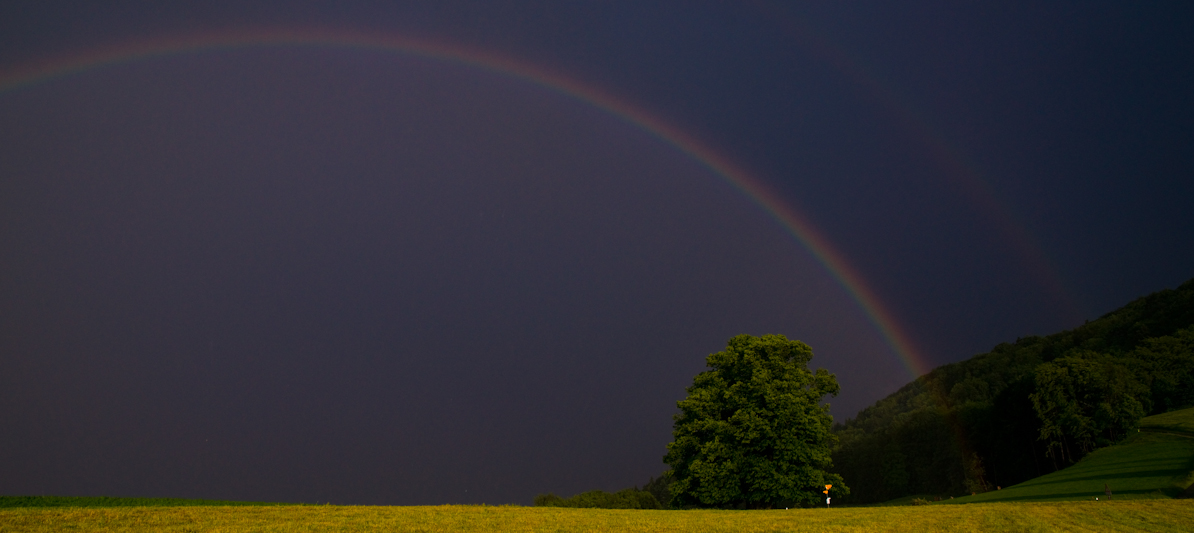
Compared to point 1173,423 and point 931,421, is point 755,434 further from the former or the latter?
point 931,421

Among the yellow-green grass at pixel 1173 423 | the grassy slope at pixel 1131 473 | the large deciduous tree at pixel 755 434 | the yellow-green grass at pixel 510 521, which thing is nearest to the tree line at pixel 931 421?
the large deciduous tree at pixel 755 434

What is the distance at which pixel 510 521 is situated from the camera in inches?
936

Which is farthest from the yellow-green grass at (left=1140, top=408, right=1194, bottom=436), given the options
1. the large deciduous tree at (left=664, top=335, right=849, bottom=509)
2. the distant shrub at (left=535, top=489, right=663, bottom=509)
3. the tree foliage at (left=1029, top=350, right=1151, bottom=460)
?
the distant shrub at (left=535, top=489, right=663, bottom=509)

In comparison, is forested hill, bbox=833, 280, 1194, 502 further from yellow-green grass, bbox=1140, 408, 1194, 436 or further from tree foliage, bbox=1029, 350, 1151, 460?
yellow-green grass, bbox=1140, 408, 1194, 436

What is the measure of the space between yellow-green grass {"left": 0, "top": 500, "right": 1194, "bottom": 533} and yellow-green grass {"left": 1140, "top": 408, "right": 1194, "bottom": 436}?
5243 cm

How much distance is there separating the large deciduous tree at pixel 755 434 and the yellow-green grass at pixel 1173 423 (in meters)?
41.7

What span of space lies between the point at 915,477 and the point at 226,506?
120m

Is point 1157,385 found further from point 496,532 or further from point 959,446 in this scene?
point 496,532

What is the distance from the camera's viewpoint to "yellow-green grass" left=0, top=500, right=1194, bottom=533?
19.8 meters

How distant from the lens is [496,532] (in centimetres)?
2031

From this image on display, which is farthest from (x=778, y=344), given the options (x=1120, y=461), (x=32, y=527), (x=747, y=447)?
(x=32, y=527)

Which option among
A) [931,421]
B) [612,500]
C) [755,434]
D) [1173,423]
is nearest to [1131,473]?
[755,434]

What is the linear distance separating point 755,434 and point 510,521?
2787cm

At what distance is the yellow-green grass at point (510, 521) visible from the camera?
19.8 m
